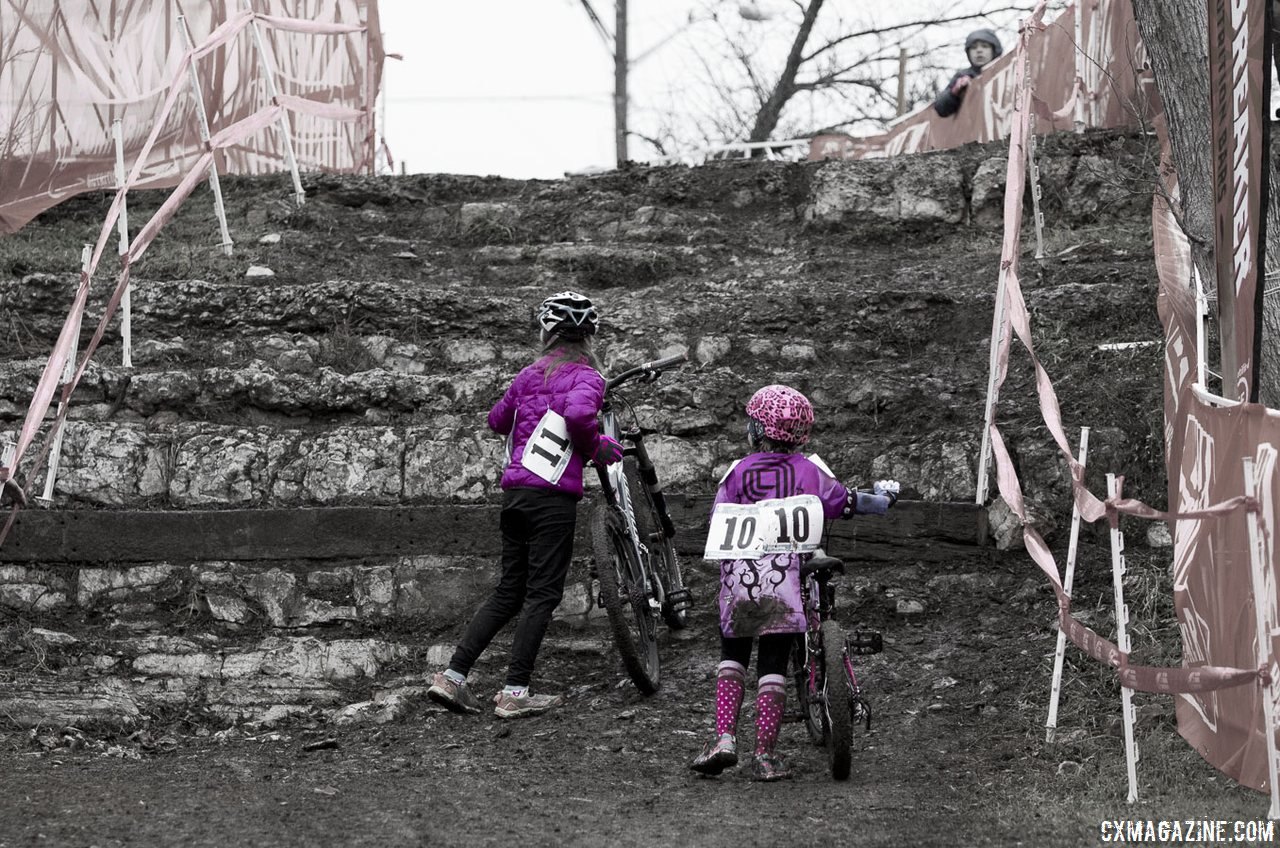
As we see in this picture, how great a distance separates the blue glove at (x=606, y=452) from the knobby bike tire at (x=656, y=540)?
1.39ft

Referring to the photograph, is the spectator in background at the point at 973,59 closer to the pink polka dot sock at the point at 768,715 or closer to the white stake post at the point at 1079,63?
the white stake post at the point at 1079,63

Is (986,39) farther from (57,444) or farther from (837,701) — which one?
(837,701)

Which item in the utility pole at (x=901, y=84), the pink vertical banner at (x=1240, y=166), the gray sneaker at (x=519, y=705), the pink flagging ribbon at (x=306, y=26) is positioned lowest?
the gray sneaker at (x=519, y=705)

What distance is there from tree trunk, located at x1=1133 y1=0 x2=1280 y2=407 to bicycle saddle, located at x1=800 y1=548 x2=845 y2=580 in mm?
2208

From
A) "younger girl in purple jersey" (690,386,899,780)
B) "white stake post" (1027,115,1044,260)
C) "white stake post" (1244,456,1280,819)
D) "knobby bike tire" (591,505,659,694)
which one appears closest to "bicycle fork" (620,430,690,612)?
"knobby bike tire" (591,505,659,694)

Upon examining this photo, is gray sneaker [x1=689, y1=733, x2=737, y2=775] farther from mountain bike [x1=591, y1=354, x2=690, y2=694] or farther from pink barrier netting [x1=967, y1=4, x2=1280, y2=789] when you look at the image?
pink barrier netting [x1=967, y1=4, x2=1280, y2=789]

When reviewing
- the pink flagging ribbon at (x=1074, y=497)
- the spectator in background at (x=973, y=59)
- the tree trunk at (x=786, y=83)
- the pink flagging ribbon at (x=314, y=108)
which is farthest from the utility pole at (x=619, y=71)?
the pink flagging ribbon at (x=1074, y=497)

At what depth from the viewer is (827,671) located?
18.1ft

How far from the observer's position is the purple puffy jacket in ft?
22.1

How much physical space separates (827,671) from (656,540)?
2.00m

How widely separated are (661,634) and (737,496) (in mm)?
1809

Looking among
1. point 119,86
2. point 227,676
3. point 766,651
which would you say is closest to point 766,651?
point 766,651

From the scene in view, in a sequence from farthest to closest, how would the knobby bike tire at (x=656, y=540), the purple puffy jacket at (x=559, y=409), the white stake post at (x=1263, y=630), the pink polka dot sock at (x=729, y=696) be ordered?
the knobby bike tire at (x=656, y=540)
the purple puffy jacket at (x=559, y=409)
the pink polka dot sock at (x=729, y=696)
the white stake post at (x=1263, y=630)

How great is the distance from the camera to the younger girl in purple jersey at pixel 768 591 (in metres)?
5.76
